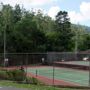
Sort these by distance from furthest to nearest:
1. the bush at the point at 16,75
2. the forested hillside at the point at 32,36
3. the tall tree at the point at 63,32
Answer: the tall tree at the point at 63,32 < the forested hillside at the point at 32,36 < the bush at the point at 16,75

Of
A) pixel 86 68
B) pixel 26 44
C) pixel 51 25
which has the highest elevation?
pixel 51 25

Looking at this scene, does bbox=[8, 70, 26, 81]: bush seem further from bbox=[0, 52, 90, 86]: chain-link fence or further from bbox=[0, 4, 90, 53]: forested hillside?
bbox=[0, 4, 90, 53]: forested hillside

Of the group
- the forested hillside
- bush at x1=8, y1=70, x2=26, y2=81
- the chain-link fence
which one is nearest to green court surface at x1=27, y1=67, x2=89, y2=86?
the chain-link fence

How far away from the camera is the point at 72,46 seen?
2963 inches

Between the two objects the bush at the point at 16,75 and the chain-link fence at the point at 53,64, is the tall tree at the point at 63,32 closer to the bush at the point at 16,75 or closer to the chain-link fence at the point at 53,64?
the chain-link fence at the point at 53,64

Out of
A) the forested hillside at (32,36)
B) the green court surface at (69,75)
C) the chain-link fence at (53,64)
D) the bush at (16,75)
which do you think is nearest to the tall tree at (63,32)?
the forested hillside at (32,36)

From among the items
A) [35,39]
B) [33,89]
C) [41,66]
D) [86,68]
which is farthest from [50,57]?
[33,89]

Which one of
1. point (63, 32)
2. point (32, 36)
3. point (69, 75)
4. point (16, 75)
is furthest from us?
point (63, 32)

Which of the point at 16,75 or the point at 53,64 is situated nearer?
the point at 16,75

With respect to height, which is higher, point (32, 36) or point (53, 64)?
point (32, 36)

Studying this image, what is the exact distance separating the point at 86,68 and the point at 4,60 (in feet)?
43.7

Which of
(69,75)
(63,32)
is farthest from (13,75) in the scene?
(63,32)

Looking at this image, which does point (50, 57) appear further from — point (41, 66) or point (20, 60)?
point (20, 60)

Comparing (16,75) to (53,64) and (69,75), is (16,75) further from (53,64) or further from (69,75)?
(69,75)
